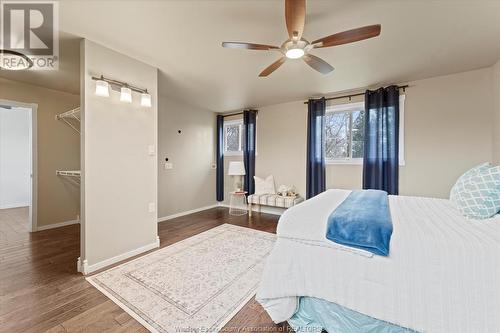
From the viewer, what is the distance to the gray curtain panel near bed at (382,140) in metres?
3.46

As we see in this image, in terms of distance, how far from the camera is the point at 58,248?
2.90 metres

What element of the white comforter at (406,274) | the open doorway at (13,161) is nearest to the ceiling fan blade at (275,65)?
the white comforter at (406,274)

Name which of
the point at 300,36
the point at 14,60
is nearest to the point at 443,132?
the point at 300,36

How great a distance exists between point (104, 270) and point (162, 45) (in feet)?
8.86

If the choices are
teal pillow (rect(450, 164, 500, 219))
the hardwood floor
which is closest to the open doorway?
the hardwood floor

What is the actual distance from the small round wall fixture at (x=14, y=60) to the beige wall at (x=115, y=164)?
0.96 m

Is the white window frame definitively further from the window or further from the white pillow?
the window

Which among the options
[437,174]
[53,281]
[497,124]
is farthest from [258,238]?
[497,124]

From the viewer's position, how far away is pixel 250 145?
514cm

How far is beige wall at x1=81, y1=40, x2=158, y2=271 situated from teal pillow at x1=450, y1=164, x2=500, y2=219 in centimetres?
347

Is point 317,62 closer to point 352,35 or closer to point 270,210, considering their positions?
point 352,35

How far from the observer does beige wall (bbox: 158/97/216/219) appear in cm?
441

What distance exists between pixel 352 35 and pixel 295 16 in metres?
0.53

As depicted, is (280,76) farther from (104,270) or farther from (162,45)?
(104,270)
